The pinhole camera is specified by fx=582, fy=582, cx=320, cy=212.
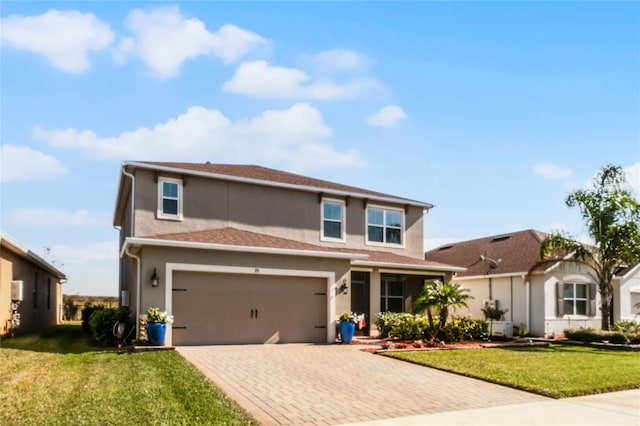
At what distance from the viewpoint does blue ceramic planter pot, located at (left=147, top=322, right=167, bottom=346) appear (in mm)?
15336

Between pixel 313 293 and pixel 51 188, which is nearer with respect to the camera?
pixel 313 293

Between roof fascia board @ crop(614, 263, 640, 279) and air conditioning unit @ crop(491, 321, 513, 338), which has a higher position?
roof fascia board @ crop(614, 263, 640, 279)

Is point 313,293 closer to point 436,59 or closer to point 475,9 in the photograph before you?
point 436,59

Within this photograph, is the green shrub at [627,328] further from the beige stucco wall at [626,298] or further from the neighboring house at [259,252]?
the beige stucco wall at [626,298]

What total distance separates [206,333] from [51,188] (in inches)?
314

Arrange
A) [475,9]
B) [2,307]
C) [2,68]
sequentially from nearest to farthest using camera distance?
[475,9]
[2,68]
[2,307]

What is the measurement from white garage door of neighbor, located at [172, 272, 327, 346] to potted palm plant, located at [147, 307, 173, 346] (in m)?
0.91

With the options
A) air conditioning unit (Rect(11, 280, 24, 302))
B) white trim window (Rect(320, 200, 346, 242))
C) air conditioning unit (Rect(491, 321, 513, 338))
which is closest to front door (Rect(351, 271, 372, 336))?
white trim window (Rect(320, 200, 346, 242))

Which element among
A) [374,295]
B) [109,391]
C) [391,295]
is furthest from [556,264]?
[109,391]

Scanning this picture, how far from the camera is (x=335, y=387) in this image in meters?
10.5

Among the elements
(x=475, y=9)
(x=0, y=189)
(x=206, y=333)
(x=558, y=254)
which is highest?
(x=475, y=9)

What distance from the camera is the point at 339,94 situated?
15.4m

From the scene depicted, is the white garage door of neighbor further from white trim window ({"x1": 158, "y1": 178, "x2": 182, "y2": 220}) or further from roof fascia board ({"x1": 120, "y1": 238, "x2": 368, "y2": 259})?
white trim window ({"x1": 158, "y1": 178, "x2": 182, "y2": 220})

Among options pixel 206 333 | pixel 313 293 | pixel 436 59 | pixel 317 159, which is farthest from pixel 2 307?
pixel 436 59
